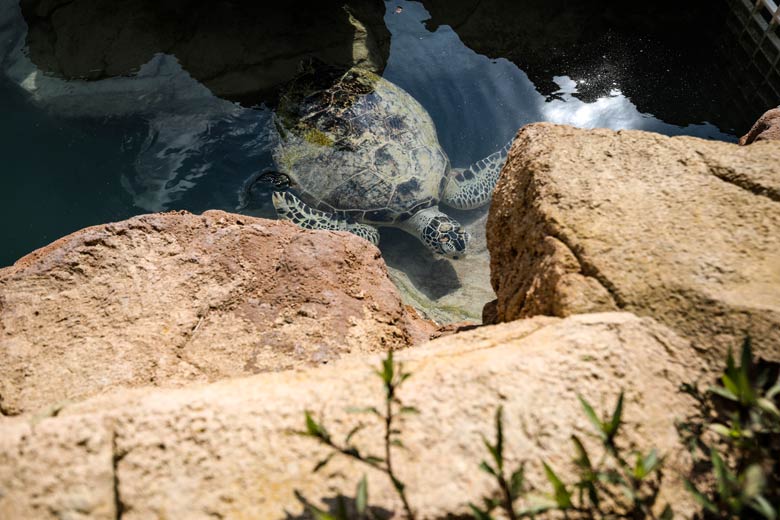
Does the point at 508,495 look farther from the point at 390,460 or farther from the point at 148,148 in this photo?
the point at 148,148

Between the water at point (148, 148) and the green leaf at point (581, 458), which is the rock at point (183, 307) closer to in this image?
the green leaf at point (581, 458)

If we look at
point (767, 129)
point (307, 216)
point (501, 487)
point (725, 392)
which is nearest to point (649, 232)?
point (725, 392)

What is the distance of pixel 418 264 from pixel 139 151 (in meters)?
3.08

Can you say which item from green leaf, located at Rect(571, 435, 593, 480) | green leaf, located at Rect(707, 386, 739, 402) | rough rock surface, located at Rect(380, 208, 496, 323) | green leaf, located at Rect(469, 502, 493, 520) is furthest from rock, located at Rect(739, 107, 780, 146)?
green leaf, located at Rect(469, 502, 493, 520)

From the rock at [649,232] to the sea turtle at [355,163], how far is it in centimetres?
302

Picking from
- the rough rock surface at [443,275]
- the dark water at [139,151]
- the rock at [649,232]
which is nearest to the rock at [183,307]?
the rock at [649,232]

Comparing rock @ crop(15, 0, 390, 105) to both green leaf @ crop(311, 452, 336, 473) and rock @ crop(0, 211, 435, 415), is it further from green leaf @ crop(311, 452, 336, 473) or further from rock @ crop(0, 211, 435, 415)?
green leaf @ crop(311, 452, 336, 473)

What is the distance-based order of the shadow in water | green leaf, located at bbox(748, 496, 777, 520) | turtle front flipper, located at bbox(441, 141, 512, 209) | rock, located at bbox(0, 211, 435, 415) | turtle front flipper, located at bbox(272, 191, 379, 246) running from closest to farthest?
1. green leaf, located at bbox(748, 496, 777, 520)
2. rock, located at bbox(0, 211, 435, 415)
3. turtle front flipper, located at bbox(272, 191, 379, 246)
4. the shadow in water
5. turtle front flipper, located at bbox(441, 141, 512, 209)

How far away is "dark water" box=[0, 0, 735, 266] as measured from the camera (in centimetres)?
506

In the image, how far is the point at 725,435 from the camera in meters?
1.14

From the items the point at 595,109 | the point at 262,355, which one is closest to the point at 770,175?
the point at 262,355

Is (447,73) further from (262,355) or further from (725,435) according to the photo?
(725,435)

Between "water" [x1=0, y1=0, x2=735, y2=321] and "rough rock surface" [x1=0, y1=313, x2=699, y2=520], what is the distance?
11.3 ft

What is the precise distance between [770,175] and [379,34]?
512 centimetres
